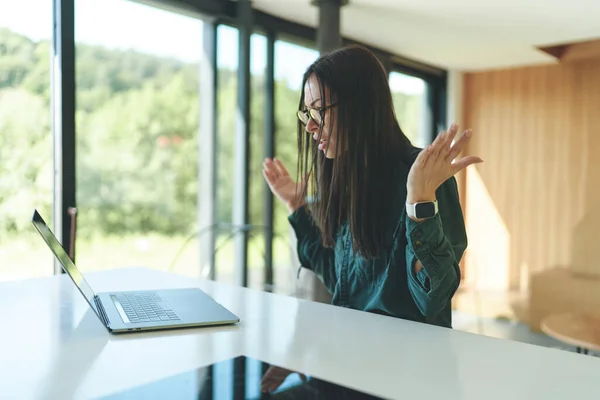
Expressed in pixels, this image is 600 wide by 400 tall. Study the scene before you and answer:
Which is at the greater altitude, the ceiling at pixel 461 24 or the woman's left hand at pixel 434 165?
the ceiling at pixel 461 24

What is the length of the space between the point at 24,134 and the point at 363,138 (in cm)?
168

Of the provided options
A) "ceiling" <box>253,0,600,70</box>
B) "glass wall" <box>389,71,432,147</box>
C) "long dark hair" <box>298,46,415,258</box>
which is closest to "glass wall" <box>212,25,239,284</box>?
"ceiling" <box>253,0,600,70</box>

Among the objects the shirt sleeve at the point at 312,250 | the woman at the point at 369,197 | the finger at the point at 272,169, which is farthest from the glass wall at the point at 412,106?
the woman at the point at 369,197

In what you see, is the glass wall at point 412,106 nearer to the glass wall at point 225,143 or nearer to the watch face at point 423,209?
the glass wall at point 225,143

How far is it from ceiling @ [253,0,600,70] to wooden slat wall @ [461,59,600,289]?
399 millimetres

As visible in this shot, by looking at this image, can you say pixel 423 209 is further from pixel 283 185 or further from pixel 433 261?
pixel 283 185

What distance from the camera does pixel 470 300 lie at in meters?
5.27

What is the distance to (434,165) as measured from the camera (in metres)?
1.06

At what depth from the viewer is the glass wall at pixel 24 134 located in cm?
232

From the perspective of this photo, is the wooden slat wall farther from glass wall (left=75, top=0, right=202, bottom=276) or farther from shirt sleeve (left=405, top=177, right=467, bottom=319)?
shirt sleeve (left=405, top=177, right=467, bottom=319)

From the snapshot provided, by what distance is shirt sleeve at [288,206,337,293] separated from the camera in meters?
1.54

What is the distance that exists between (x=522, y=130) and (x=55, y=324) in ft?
15.1

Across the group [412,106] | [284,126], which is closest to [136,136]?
[284,126]

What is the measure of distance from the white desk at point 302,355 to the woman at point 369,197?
0.34 ft
